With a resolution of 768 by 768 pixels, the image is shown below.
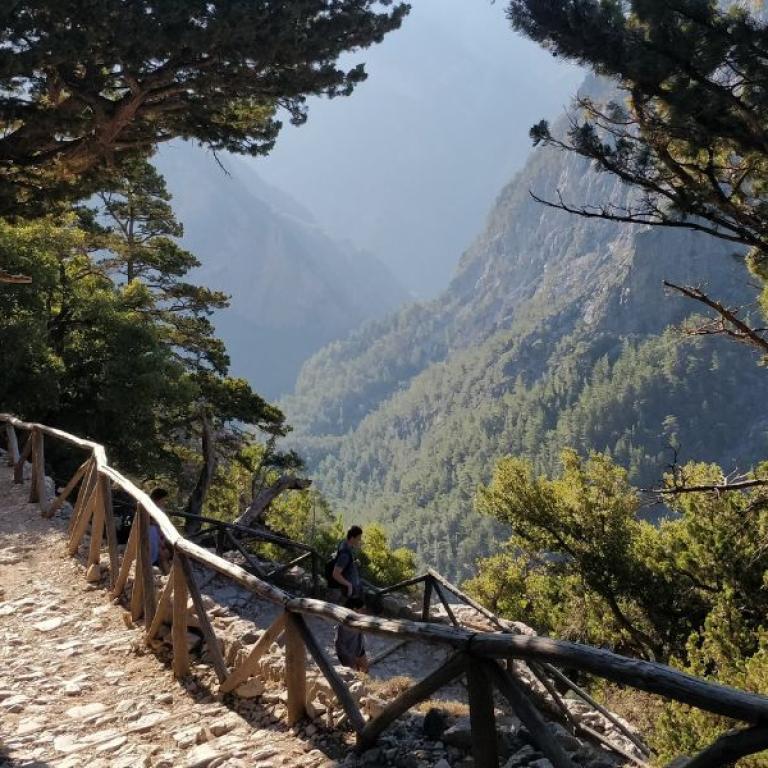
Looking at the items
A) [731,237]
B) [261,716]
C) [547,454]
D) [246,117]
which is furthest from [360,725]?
[547,454]

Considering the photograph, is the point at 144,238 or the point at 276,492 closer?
the point at 276,492

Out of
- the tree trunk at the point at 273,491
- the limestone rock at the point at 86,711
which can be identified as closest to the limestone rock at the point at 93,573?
the limestone rock at the point at 86,711

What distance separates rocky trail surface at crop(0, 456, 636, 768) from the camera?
3961 mm

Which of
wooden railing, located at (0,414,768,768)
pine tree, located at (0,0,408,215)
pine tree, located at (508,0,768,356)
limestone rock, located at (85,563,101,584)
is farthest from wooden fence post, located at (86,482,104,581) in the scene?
pine tree, located at (508,0,768,356)

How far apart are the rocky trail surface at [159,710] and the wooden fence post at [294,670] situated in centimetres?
8

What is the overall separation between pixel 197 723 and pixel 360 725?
1359mm

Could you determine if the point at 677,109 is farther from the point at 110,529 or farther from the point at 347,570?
the point at 110,529

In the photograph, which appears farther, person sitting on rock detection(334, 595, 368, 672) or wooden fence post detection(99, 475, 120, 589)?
wooden fence post detection(99, 475, 120, 589)

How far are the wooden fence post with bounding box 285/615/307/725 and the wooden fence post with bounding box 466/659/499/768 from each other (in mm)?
1467

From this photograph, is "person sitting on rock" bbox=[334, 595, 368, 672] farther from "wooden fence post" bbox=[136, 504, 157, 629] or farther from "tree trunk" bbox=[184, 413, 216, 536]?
"tree trunk" bbox=[184, 413, 216, 536]

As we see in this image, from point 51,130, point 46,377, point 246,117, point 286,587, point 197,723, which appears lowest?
point 286,587

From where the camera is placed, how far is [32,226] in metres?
15.9

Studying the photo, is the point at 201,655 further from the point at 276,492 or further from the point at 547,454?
the point at 547,454

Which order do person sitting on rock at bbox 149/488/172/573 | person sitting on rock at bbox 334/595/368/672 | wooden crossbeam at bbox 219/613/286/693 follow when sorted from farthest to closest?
person sitting on rock at bbox 149/488/172/573, person sitting on rock at bbox 334/595/368/672, wooden crossbeam at bbox 219/613/286/693
